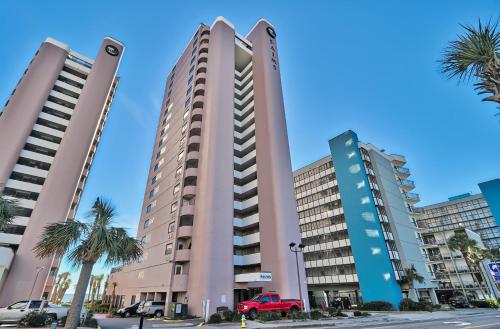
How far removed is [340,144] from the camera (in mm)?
52062

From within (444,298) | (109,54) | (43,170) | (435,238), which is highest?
(109,54)

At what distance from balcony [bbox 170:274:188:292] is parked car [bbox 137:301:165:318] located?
2149mm

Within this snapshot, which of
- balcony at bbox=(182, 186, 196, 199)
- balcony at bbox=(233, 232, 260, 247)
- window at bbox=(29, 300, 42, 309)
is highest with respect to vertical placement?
balcony at bbox=(182, 186, 196, 199)

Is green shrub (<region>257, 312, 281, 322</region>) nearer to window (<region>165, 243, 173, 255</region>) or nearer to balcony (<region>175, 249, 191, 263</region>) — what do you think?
balcony (<region>175, 249, 191, 263</region>)

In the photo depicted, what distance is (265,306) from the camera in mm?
23391

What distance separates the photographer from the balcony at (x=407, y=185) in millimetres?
56406

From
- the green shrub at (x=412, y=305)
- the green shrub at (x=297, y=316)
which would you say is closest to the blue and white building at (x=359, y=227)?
the green shrub at (x=412, y=305)

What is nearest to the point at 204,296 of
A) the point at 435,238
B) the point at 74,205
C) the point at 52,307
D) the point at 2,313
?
the point at 52,307

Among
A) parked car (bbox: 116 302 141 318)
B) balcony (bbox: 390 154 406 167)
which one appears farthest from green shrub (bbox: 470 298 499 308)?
parked car (bbox: 116 302 141 318)

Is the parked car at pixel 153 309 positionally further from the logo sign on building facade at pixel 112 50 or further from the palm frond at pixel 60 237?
the logo sign on building facade at pixel 112 50

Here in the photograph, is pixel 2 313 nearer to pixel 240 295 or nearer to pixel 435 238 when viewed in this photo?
pixel 240 295

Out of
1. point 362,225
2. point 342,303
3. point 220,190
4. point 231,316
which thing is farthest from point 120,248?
point 362,225

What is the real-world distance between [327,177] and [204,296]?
3730 centimetres

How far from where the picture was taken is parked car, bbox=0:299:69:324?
17.9 meters
